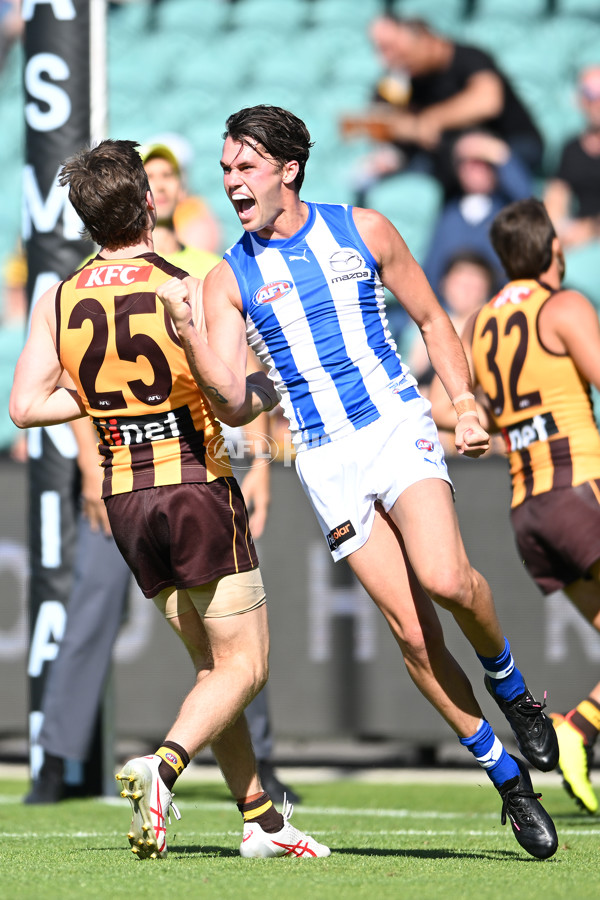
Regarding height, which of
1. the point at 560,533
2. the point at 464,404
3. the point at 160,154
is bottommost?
the point at 560,533

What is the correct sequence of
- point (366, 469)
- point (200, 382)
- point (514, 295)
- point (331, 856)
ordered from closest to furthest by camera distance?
point (200, 382) → point (366, 469) → point (331, 856) → point (514, 295)

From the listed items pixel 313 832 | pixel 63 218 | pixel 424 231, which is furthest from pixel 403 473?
pixel 424 231

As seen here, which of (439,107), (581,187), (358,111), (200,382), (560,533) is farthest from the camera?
(358,111)

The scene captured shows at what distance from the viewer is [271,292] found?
4.07m

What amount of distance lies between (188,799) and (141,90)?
9.63 meters

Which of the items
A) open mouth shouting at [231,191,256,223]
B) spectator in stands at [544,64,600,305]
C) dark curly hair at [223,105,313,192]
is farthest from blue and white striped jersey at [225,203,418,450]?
spectator in stands at [544,64,600,305]

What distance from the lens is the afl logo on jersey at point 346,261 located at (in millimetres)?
4082

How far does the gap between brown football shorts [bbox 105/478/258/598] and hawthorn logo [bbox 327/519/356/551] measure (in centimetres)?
27

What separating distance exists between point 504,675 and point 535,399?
5.76ft

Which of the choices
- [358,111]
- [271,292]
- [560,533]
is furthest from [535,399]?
[358,111]

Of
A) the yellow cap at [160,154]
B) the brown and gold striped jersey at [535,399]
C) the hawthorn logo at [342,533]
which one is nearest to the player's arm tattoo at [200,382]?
the hawthorn logo at [342,533]

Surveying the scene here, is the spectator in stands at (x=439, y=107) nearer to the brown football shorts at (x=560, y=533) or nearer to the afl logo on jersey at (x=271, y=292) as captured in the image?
the brown football shorts at (x=560, y=533)

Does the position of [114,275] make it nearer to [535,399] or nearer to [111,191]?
[111,191]

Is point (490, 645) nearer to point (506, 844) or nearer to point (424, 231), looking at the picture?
point (506, 844)
